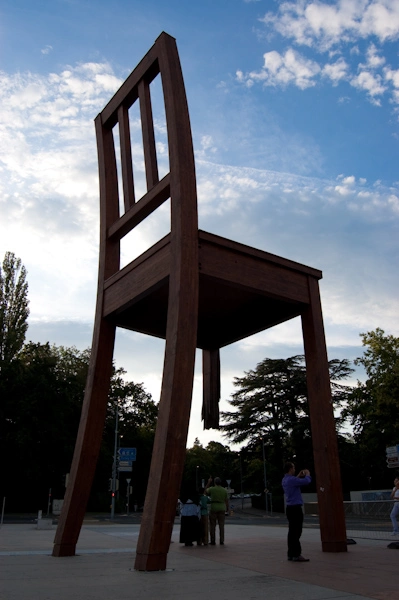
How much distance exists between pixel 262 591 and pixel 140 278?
4390mm

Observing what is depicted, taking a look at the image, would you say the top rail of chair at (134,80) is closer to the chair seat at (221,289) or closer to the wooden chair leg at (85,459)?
the chair seat at (221,289)

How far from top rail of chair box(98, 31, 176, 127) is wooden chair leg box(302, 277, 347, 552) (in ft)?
13.5

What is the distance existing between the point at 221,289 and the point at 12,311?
3274cm

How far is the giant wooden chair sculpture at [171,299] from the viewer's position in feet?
20.4

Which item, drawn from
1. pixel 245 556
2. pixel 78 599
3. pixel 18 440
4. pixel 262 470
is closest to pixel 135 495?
pixel 262 470

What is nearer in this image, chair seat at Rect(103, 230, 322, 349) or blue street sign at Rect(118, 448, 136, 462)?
chair seat at Rect(103, 230, 322, 349)

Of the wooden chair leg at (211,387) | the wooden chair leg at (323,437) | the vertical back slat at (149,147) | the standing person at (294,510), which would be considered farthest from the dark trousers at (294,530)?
the vertical back slat at (149,147)

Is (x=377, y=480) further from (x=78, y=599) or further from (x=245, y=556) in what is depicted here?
(x=78, y=599)

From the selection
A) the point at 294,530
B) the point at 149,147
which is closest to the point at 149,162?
the point at 149,147

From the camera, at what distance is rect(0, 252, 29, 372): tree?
121ft

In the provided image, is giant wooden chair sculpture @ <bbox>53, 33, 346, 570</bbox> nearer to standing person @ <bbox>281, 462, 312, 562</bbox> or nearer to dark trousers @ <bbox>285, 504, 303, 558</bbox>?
standing person @ <bbox>281, 462, 312, 562</bbox>

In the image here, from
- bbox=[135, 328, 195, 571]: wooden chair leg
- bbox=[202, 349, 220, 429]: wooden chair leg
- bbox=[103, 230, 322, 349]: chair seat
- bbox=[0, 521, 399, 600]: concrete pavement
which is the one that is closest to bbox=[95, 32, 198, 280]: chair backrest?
bbox=[103, 230, 322, 349]: chair seat

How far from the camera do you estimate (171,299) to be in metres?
6.71

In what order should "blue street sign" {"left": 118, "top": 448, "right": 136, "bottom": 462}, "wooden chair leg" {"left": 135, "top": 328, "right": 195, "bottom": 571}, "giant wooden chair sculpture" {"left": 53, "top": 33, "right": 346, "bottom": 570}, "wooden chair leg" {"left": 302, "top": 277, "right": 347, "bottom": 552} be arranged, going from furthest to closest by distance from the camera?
"blue street sign" {"left": 118, "top": 448, "right": 136, "bottom": 462} < "wooden chair leg" {"left": 302, "top": 277, "right": 347, "bottom": 552} < "giant wooden chair sculpture" {"left": 53, "top": 33, "right": 346, "bottom": 570} < "wooden chair leg" {"left": 135, "top": 328, "right": 195, "bottom": 571}
